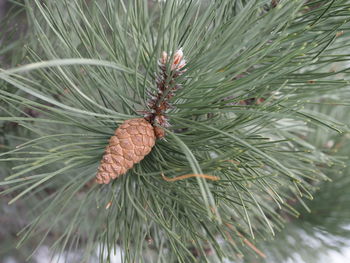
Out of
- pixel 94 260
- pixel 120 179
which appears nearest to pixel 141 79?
pixel 120 179

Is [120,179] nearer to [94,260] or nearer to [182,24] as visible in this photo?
[182,24]

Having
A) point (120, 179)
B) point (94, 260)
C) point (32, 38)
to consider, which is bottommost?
point (94, 260)

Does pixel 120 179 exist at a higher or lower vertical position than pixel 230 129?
lower

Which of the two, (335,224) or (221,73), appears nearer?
(221,73)

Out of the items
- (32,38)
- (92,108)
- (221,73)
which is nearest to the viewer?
(221,73)

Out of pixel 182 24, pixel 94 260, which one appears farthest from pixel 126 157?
pixel 94 260

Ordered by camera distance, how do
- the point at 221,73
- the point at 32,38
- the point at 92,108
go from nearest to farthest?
the point at 221,73
the point at 92,108
the point at 32,38
